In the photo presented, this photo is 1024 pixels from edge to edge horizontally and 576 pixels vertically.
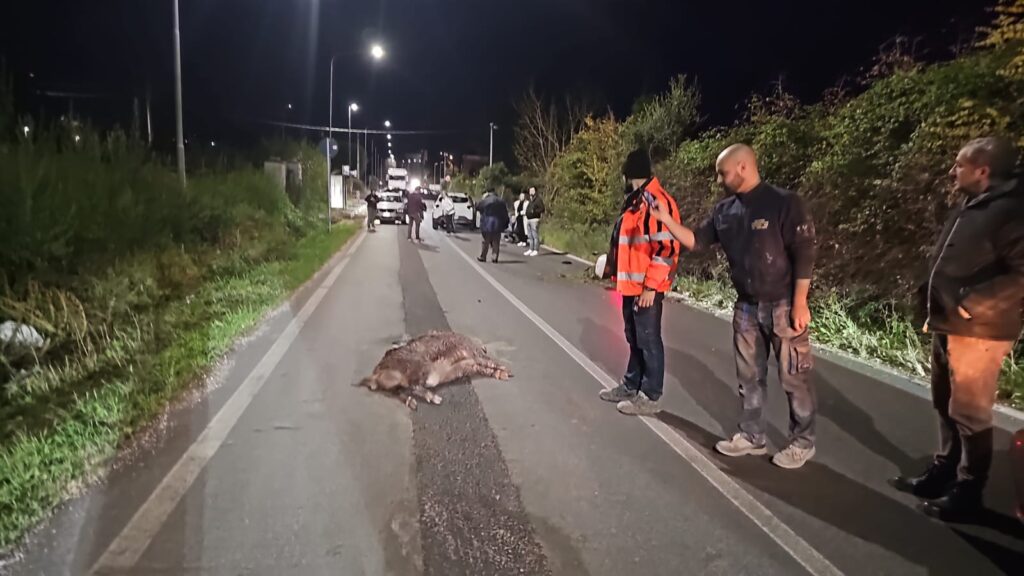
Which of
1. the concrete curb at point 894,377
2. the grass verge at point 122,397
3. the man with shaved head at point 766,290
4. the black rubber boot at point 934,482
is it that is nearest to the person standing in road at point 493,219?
the grass verge at point 122,397

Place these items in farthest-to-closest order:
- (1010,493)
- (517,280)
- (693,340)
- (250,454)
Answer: (517,280), (693,340), (250,454), (1010,493)

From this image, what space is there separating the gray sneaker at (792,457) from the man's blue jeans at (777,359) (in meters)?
0.04

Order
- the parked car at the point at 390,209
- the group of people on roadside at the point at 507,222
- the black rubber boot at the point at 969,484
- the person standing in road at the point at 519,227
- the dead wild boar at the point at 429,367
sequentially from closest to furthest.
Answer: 1. the black rubber boot at the point at 969,484
2. the dead wild boar at the point at 429,367
3. the group of people on roadside at the point at 507,222
4. the person standing in road at the point at 519,227
5. the parked car at the point at 390,209

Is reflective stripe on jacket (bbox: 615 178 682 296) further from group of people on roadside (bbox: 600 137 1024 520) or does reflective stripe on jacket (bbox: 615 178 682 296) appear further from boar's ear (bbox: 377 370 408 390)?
boar's ear (bbox: 377 370 408 390)

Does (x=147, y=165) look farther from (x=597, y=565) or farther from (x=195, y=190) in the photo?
(x=597, y=565)

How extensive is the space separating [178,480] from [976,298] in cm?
440

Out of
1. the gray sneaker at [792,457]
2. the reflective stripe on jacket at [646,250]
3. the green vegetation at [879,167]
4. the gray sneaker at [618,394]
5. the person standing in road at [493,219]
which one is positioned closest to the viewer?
the gray sneaker at [792,457]

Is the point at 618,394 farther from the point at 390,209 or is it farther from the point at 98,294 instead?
the point at 390,209

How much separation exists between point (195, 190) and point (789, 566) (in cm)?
1537

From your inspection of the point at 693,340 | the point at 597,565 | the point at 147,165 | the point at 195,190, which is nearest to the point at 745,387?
the point at 597,565

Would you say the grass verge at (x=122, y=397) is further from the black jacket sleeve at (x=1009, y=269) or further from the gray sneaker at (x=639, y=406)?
the black jacket sleeve at (x=1009, y=269)

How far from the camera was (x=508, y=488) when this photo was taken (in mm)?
4238

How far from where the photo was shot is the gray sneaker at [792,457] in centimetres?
460

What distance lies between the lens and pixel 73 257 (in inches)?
361
